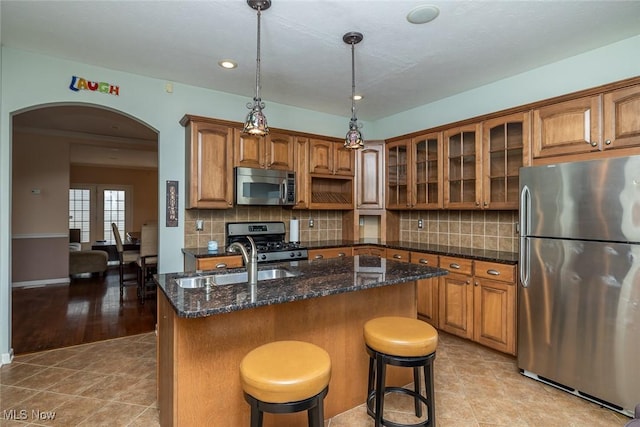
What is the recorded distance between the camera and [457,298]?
129 inches

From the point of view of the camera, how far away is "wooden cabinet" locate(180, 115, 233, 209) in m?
3.44

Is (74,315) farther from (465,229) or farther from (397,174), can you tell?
(465,229)

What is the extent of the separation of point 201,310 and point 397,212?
12.3 ft

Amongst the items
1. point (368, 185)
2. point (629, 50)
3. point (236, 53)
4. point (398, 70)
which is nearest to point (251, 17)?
point (236, 53)

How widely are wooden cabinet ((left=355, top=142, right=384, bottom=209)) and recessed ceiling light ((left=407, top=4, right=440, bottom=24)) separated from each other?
7.07ft

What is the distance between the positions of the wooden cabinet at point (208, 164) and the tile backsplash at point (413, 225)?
0.35 metres

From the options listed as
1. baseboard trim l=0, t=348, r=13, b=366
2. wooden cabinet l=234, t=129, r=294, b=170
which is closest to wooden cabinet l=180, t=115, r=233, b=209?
wooden cabinet l=234, t=129, r=294, b=170

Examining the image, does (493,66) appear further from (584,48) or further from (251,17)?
(251,17)

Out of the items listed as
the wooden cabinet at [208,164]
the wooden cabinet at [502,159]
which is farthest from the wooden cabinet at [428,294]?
the wooden cabinet at [208,164]

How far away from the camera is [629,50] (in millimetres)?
2639

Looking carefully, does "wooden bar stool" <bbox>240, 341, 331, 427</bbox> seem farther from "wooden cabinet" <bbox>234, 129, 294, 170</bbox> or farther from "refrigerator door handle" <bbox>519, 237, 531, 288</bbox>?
"wooden cabinet" <bbox>234, 129, 294, 170</bbox>

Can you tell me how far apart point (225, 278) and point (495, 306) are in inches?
96.1

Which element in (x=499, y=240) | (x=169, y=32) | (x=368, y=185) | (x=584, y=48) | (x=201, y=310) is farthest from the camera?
(x=368, y=185)

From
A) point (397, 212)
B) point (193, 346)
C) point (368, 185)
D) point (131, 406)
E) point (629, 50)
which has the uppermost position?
point (629, 50)
